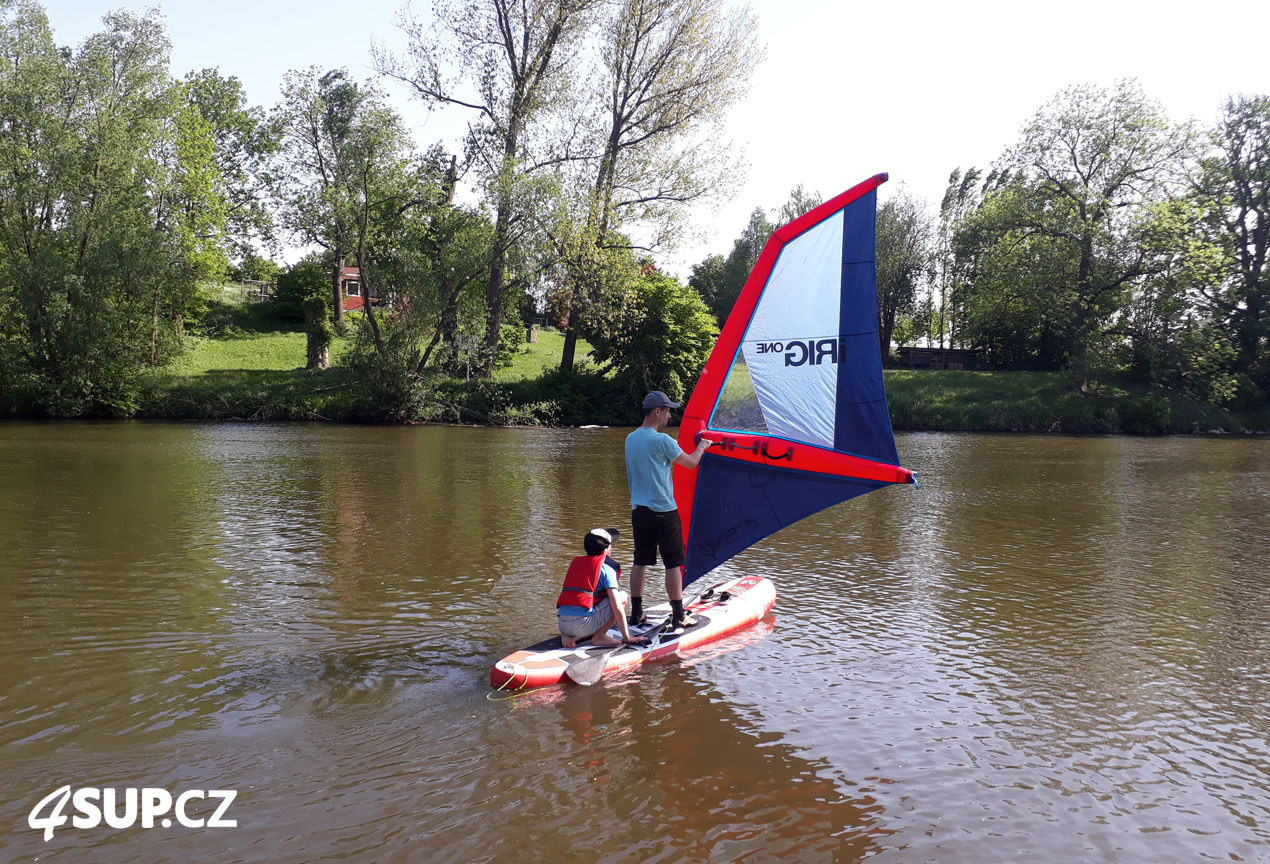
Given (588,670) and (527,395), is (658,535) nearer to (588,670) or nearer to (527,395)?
(588,670)

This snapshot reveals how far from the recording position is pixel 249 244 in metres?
51.2

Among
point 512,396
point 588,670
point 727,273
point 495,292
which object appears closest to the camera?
point 588,670

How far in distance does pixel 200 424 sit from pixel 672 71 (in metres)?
27.2

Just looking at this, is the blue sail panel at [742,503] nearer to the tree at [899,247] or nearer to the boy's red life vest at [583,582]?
the boy's red life vest at [583,582]

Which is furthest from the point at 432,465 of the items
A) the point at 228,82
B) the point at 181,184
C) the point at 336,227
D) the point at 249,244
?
the point at 228,82

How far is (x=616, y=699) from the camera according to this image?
7.34 meters

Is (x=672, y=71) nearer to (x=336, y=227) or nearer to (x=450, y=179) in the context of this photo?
(x=450, y=179)

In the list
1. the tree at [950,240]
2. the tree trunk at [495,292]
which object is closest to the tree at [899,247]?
the tree at [950,240]

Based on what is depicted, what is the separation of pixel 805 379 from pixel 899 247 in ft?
196

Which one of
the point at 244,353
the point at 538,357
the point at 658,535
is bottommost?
the point at 658,535

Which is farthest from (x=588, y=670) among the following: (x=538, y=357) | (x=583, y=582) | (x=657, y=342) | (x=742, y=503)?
(x=538, y=357)

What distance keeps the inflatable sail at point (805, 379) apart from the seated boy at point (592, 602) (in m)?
1.57

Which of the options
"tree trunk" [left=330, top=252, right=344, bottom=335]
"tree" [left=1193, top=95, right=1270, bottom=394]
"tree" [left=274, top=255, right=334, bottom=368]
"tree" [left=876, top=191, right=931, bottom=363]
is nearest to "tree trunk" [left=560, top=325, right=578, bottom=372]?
"tree trunk" [left=330, top=252, right=344, bottom=335]

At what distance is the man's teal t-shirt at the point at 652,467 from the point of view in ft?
27.2
